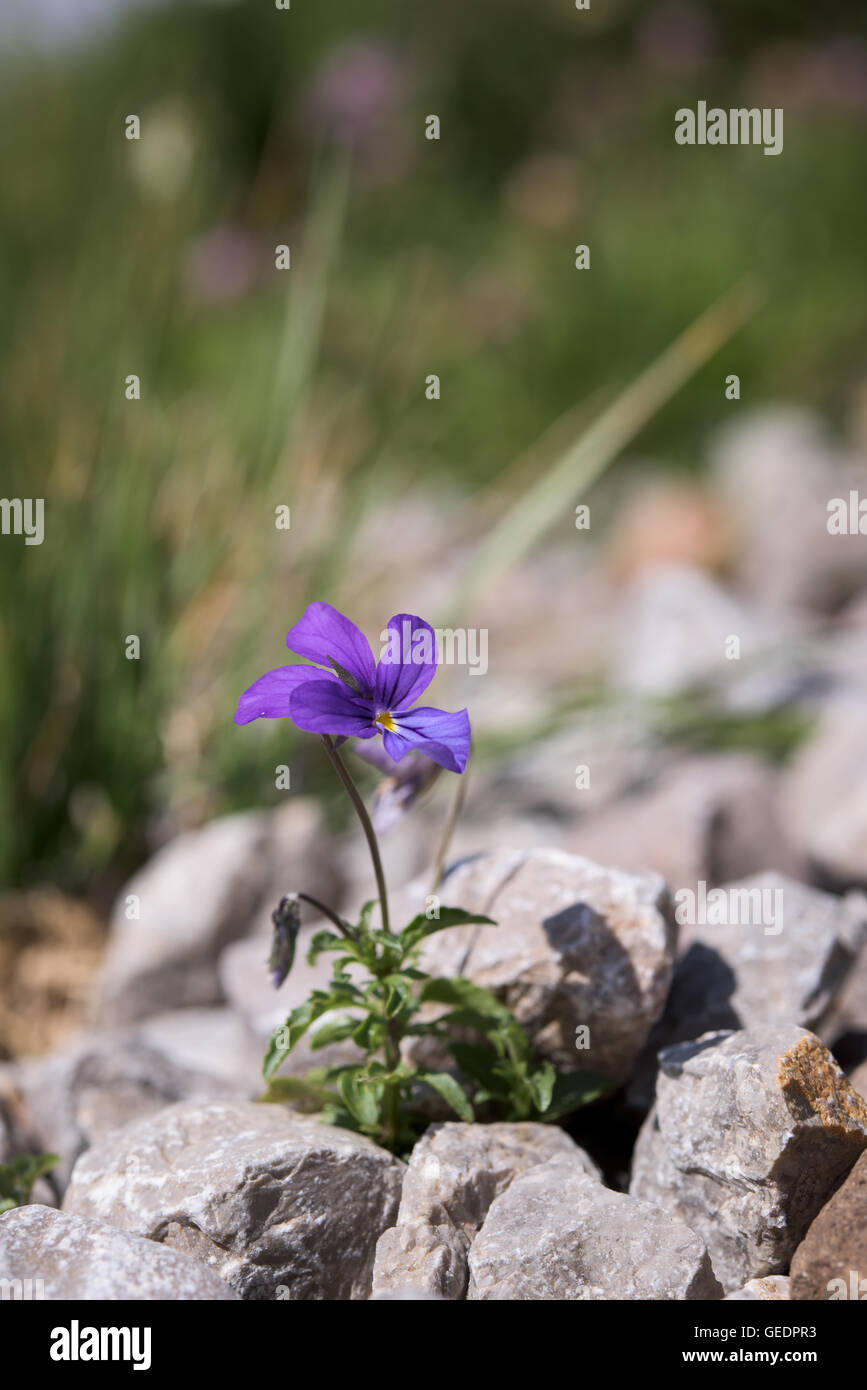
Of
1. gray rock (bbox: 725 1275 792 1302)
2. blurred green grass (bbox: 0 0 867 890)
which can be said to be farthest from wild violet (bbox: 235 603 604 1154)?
blurred green grass (bbox: 0 0 867 890)

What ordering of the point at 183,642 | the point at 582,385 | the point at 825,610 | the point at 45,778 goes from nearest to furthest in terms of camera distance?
the point at 45,778 < the point at 183,642 < the point at 825,610 < the point at 582,385

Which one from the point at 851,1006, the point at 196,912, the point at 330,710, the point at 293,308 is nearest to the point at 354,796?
the point at 330,710

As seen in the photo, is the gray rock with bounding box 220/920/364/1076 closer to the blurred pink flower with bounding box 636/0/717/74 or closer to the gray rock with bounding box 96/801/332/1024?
the gray rock with bounding box 96/801/332/1024

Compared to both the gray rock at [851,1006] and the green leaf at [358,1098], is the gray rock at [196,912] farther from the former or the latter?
the gray rock at [851,1006]

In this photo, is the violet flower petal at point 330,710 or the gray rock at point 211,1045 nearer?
the violet flower petal at point 330,710

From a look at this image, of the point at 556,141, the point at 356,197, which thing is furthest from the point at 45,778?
the point at 556,141

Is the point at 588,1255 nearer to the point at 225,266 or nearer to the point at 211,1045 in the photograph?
the point at 211,1045

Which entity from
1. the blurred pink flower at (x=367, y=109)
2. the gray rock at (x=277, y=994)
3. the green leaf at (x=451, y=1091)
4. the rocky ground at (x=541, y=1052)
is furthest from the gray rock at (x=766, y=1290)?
the blurred pink flower at (x=367, y=109)
